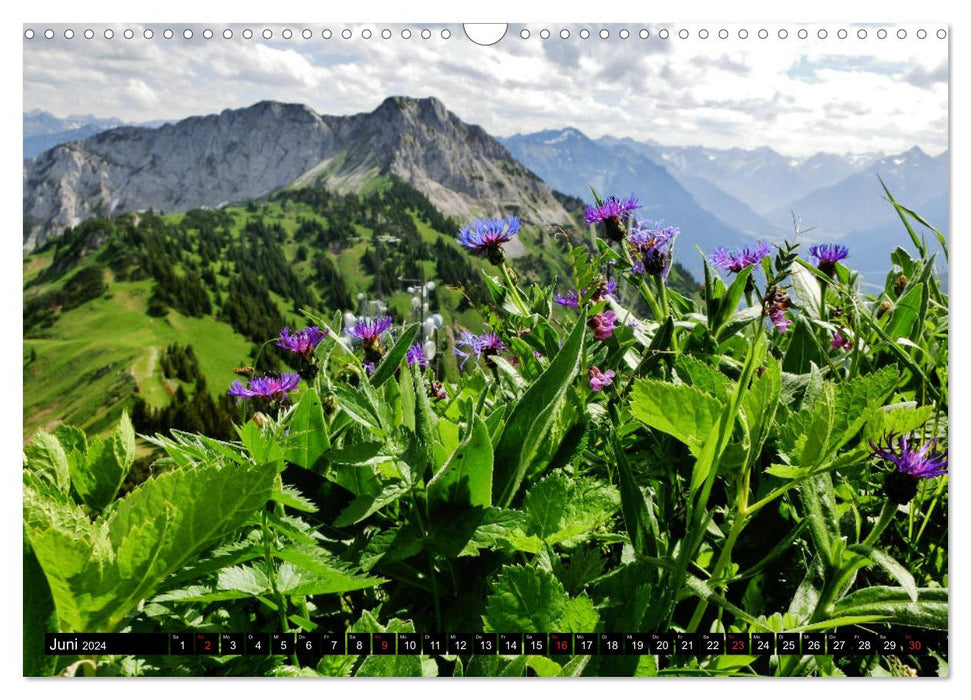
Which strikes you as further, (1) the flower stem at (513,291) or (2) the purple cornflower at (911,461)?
(1) the flower stem at (513,291)

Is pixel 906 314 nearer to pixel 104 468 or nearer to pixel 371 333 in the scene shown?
pixel 371 333

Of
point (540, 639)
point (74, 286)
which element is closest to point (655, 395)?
point (540, 639)

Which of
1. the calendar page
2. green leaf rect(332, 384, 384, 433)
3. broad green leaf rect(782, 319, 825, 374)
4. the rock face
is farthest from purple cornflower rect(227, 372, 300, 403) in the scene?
the rock face

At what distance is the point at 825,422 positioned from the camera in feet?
2.87

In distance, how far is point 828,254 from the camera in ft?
5.74

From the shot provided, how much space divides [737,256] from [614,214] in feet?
1.26

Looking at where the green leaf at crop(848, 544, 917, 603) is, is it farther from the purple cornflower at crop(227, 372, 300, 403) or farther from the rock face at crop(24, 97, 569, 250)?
the rock face at crop(24, 97, 569, 250)

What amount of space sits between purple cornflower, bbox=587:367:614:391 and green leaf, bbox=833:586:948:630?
1.57ft

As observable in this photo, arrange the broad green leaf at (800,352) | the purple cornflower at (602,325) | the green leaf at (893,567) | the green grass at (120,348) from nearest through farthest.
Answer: the green leaf at (893,567), the purple cornflower at (602,325), the broad green leaf at (800,352), the green grass at (120,348)

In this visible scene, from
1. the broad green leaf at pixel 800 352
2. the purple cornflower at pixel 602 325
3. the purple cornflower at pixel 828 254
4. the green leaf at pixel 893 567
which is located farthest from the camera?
the purple cornflower at pixel 828 254

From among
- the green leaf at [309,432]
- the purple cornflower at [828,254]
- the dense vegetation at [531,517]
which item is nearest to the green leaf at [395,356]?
the dense vegetation at [531,517]

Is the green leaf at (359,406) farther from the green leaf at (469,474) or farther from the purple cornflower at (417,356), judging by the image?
the purple cornflower at (417,356)

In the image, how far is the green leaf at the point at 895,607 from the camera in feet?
3.02

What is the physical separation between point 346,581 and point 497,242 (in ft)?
2.77
